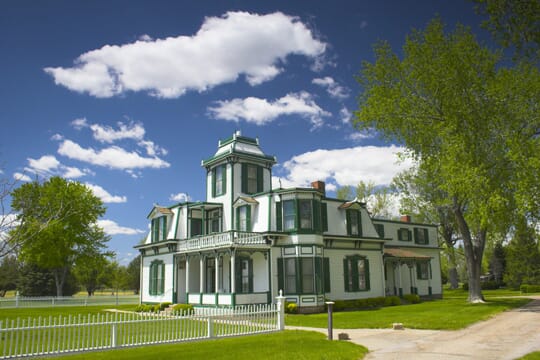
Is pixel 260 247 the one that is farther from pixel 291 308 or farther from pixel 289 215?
pixel 291 308

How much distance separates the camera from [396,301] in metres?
30.1

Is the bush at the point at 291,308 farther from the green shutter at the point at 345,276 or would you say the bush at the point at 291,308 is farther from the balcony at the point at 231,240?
the green shutter at the point at 345,276

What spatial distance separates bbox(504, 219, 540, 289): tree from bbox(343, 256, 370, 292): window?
26211 millimetres

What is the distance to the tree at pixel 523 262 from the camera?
47.9 meters

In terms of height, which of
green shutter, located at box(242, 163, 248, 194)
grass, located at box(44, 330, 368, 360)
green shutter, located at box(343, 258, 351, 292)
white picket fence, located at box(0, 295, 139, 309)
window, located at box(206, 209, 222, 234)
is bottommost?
white picket fence, located at box(0, 295, 139, 309)

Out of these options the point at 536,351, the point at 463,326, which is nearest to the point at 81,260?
the point at 463,326

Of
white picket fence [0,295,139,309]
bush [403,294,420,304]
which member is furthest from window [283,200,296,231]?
white picket fence [0,295,139,309]

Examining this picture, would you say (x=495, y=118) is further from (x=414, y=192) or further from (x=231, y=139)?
(x=414, y=192)

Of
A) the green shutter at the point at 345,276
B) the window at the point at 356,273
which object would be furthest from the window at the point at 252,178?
the window at the point at 356,273

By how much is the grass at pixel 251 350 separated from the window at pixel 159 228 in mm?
18809

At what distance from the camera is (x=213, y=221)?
1223 inches

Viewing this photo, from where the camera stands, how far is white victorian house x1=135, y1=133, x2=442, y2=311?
85.3ft

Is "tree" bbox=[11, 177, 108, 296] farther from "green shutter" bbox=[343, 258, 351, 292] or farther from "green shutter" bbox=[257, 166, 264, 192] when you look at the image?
"green shutter" bbox=[343, 258, 351, 292]

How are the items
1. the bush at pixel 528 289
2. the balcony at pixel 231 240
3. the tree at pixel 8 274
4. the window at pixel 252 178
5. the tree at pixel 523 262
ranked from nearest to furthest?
the balcony at pixel 231 240 → the window at pixel 252 178 → the bush at pixel 528 289 → the tree at pixel 523 262 → the tree at pixel 8 274
